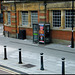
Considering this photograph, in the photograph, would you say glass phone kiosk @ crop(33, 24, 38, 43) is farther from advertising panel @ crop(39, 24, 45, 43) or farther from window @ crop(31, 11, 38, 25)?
window @ crop(31, 11, 38, 25)

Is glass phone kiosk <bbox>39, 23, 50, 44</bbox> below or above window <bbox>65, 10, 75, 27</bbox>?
below

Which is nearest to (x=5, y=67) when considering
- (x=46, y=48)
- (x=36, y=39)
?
(x=46, y=48)

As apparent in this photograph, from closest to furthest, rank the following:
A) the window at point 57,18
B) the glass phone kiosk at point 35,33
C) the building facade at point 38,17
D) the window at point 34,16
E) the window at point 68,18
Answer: the window at point 68,18, the building facade at point 38,17, the window at point 57,18, the glass phone kiosk at point 35,33, the window at point 34,16

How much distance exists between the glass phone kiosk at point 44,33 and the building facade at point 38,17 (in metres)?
0.75

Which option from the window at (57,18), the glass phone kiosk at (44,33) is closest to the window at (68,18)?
the window at (57,18)

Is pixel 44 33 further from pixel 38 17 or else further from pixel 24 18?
pixel 24 18

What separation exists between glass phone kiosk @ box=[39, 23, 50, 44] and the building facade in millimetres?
747

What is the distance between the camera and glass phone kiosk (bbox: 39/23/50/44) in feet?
59.9

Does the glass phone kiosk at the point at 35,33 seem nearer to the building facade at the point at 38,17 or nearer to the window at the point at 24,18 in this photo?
the building facade at the point at 38,17

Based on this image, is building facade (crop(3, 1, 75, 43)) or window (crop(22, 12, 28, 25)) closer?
building facade (crop(3, 1, 75, 43))

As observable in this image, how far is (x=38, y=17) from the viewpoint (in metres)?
20.3

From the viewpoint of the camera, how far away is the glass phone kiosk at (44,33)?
18250mm

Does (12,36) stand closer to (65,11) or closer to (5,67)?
(65,11)

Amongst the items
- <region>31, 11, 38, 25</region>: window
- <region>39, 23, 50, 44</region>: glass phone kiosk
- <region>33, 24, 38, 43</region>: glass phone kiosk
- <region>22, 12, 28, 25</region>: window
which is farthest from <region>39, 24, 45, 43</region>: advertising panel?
<region>22, 12, 28, 25</region>: window
